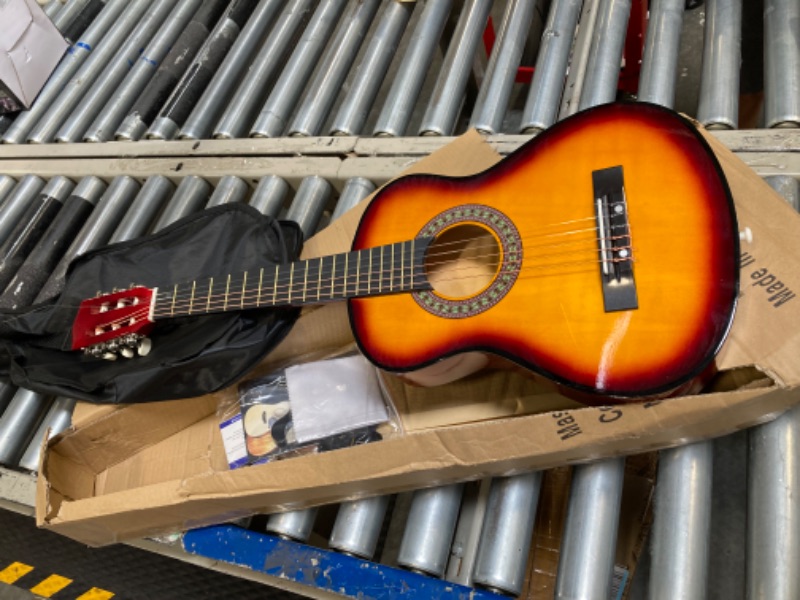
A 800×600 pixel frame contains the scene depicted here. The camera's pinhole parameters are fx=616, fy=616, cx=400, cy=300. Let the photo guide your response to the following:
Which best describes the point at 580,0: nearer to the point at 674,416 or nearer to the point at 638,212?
the point at 638,212

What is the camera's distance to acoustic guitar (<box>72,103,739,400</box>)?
919mm

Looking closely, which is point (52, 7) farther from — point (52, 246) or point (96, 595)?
point (96, 595)

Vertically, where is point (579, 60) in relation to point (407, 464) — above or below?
above

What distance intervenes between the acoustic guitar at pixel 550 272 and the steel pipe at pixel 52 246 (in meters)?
0.51

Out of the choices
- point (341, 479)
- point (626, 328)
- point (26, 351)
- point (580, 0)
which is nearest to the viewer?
point (626, 328)

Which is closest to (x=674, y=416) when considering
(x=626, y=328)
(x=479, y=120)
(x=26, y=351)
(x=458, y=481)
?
(x=626, y=328)

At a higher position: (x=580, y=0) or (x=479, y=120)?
(x=580, y=0)

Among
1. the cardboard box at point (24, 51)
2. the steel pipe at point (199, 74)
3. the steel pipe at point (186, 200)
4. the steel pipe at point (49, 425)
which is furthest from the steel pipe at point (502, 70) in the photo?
the cardboard box at point (24, 51)

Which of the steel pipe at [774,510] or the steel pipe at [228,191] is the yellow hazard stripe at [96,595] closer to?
the steel pipe at [228,191]

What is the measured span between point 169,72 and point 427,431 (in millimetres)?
1535

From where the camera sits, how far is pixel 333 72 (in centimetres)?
177

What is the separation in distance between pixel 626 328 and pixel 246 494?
2.48 ft

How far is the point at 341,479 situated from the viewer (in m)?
1.15

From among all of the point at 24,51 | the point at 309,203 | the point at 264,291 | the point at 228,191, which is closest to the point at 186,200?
the point at 228,191
